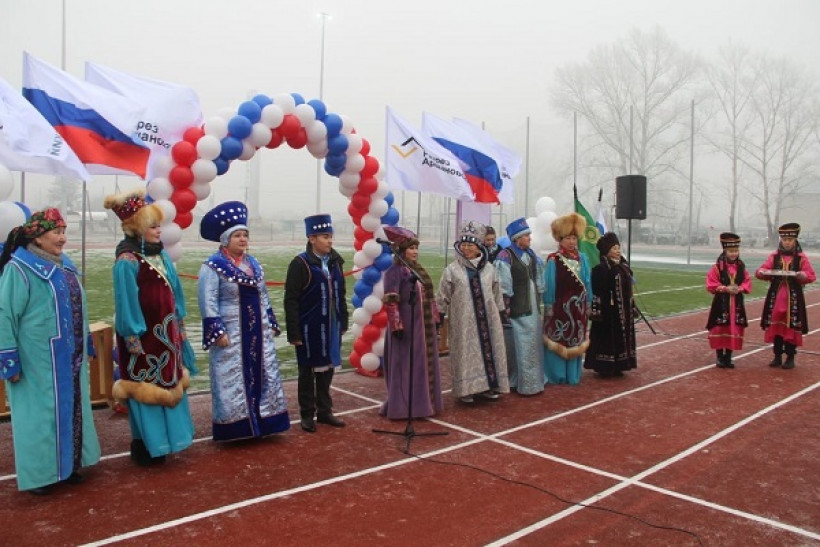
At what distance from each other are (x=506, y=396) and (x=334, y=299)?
227cm

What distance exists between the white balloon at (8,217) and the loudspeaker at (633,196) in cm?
869

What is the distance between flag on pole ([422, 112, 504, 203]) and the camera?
31.6ft

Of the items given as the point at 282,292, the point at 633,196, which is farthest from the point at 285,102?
the point at 282,292

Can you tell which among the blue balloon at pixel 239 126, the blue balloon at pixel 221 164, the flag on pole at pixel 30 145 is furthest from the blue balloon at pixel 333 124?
the flag on pole at pixel 30 145

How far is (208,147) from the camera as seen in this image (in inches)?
250

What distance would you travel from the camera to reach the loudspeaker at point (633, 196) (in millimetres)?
11141

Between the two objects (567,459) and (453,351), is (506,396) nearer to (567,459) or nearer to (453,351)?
(453,351)

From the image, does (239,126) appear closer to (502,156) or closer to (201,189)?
(201,189)

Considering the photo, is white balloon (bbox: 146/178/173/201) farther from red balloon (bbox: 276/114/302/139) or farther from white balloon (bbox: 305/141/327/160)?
white balloon (bbox: 305/141/327/160)

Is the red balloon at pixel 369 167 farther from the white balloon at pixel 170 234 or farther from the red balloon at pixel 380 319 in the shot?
the white balloon at pixel 170 234

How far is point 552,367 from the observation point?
7613 millimetres

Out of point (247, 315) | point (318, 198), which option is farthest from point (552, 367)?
point (318, 198)

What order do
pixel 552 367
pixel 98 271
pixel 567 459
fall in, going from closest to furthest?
pixel 567 459 → pixel 552 367 → pixel 98 271

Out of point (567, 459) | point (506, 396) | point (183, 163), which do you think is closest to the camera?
point (567, 459)
